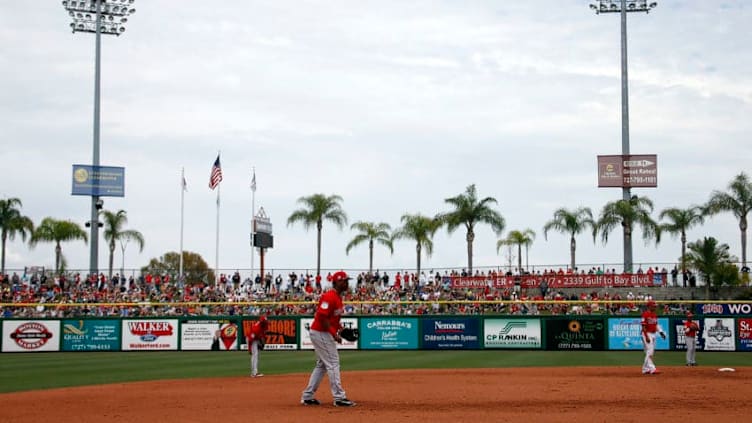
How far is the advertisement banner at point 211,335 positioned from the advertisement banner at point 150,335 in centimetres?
78

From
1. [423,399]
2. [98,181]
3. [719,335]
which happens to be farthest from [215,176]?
[423,399]

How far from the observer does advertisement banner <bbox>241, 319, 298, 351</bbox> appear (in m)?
37.9

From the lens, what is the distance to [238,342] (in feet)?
125

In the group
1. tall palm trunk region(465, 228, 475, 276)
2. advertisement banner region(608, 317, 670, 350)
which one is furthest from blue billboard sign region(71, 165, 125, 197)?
advertisement banner region(608, 317, 670, 350)

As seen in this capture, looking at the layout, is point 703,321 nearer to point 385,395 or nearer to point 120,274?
point 385,395

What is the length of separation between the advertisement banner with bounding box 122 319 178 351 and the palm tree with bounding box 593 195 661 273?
31133 millimetres

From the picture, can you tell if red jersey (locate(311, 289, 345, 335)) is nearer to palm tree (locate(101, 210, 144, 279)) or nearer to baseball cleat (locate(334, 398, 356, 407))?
baseball cleat (locate(334, 398, 356, 407))

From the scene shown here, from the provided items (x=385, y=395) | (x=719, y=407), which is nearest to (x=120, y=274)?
(x=385, y=395)

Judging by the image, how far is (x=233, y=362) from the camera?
29219 millimetres

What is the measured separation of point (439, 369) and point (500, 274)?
2551cm

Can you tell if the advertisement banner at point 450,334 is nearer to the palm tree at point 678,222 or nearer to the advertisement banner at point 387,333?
the advertisement banner at point 387,333

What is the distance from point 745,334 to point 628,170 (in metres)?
24.6

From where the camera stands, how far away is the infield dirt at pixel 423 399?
13070mm

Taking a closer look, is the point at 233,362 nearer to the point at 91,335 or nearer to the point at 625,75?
the point at 91,335
